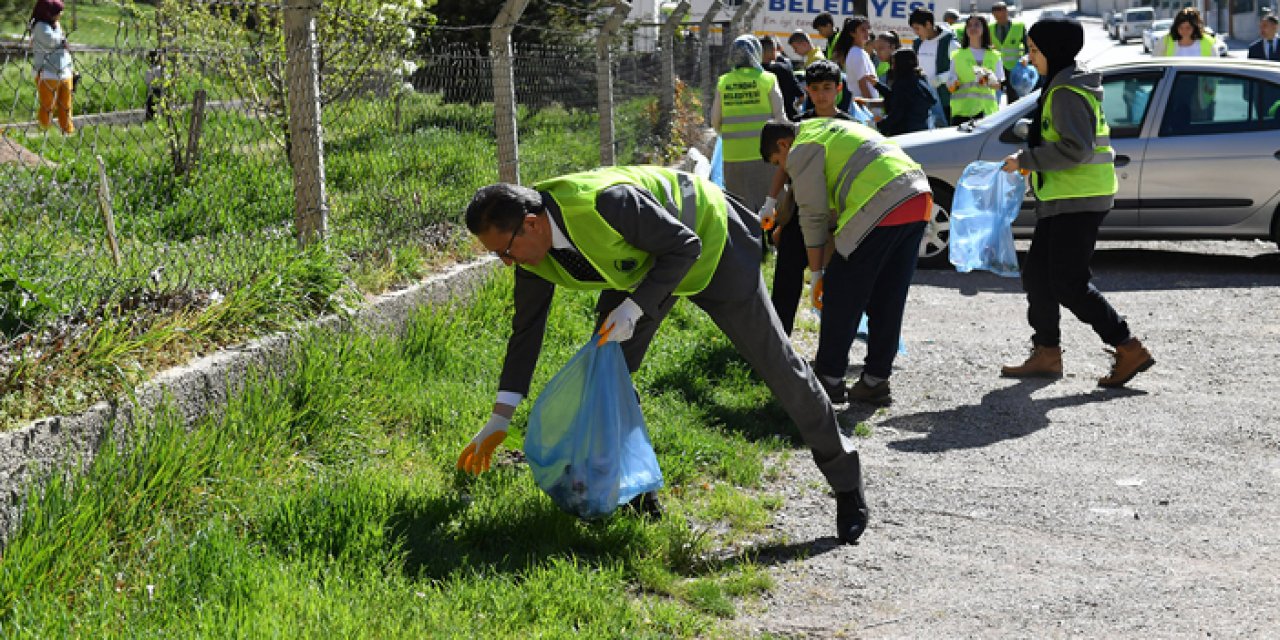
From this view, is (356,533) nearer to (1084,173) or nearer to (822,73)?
(822,73)

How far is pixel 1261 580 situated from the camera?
14.8ft

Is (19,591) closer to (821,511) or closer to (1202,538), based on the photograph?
(821,511)

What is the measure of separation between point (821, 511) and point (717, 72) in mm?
13401

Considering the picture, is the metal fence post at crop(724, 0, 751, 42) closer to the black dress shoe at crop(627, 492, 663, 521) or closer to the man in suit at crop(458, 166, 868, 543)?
the man in suit at crop(458, 166, 868, 543)

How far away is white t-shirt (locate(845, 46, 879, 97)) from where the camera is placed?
12555 millimetres

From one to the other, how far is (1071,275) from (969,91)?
730 centimetres

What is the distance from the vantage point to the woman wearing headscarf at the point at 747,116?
9297 mm

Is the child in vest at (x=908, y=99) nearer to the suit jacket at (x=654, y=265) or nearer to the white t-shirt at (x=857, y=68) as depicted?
the white t-shirt at (x=857, y=68)

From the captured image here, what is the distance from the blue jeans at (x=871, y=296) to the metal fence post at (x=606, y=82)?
151 inches

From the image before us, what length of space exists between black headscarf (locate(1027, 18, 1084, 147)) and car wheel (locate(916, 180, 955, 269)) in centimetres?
376

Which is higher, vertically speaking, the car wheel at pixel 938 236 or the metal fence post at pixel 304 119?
the metal fence post at pixel 304 119

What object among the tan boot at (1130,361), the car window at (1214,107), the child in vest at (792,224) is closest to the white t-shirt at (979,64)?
the car window at (1214,107)

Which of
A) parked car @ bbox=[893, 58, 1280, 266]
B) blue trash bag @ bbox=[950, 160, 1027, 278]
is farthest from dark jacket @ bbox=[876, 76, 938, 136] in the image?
blue trash bag @ bbox=[950, 160, 1027, 278]

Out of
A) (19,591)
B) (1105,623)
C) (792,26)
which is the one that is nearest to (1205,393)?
(1105,623)
